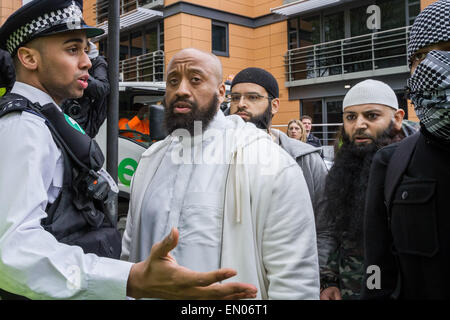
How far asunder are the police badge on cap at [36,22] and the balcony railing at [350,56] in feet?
42.7

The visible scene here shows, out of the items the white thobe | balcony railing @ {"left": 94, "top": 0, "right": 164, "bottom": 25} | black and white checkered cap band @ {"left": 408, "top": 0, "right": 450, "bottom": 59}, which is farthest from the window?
black and white checkered cap band @ {"left": 408, "top": 0, "right": 450, "bottom": 59}

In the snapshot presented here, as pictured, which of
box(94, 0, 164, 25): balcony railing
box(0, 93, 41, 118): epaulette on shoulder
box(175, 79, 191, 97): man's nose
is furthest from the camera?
box(94, 0, 164, 25): balcony railing

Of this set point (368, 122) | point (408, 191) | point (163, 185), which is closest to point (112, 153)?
point (163, 185)

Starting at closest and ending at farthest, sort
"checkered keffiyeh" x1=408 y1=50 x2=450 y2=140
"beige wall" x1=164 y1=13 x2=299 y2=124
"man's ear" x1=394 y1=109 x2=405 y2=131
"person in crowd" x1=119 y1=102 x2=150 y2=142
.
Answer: "checkered keffiyeh" x1=408 y1=50 x2=450 y2=140
"man's ear" x1=394 y1=109 x2=405 y2=131
"person in crowd" x1=119 y1=102 x2=150 y2=142
"beige wall" x1=164 y1=13 x2=299 y2=124

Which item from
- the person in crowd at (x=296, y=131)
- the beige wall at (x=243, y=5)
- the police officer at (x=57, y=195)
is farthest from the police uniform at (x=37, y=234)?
the beige wall at (x=243, y=5)

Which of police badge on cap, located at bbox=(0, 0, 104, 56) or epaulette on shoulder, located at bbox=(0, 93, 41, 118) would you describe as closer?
epaulette on shoulder, located at bbox=(0, 93, 41, 118)

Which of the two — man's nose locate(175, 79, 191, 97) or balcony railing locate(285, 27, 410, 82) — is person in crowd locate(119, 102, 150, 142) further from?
balcony railing locate(285, 27, 410, 82)

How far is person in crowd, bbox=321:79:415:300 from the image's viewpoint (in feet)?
7.97

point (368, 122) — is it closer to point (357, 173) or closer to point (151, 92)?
point (357, 173)

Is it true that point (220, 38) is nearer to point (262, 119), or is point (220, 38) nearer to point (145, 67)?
point (145, 67)

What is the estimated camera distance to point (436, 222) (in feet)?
4.70

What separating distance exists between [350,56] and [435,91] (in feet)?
48.0

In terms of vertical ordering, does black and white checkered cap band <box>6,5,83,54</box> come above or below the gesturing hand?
above

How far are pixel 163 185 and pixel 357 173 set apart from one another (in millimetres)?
1407
